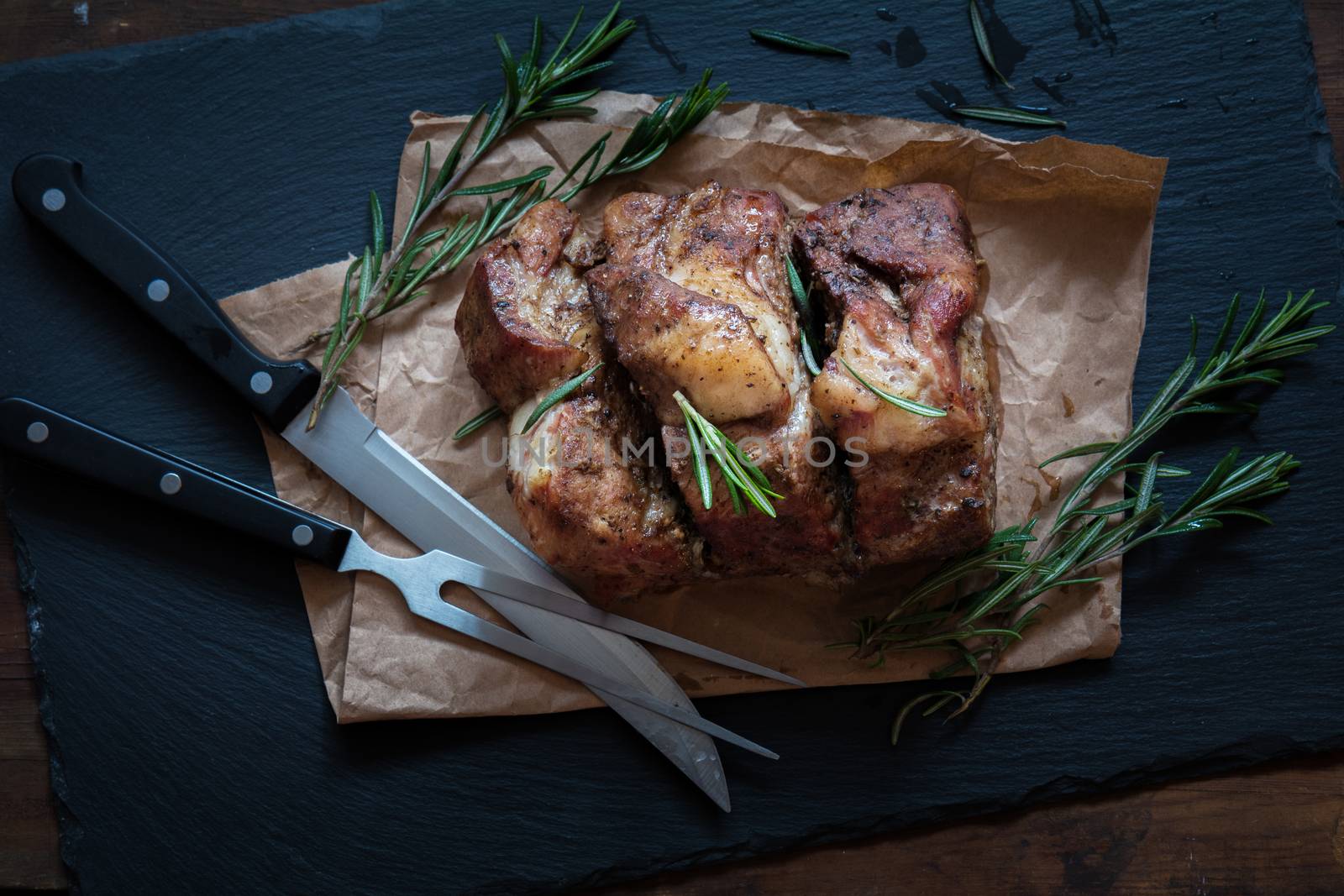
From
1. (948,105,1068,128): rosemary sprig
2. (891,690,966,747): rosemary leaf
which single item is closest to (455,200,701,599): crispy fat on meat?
(891,690,966,747): rosemary leaf

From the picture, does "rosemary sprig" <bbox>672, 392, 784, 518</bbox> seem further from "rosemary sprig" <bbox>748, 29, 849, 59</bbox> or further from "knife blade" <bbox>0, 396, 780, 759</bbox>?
"rosemary sprig" <bbox>748, 29, 849, 59</bbox>

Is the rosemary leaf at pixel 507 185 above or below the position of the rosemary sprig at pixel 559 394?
above

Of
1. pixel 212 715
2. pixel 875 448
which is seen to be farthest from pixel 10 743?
pixel 875 448

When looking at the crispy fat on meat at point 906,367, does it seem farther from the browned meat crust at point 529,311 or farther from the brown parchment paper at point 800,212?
the browned meat crust at point 529,311

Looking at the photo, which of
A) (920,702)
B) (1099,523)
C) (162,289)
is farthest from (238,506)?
(1099,523)

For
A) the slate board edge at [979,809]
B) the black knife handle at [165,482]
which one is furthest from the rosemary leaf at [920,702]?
the black knife handle at [165,482]

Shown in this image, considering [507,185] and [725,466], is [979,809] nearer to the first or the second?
[725,466]
